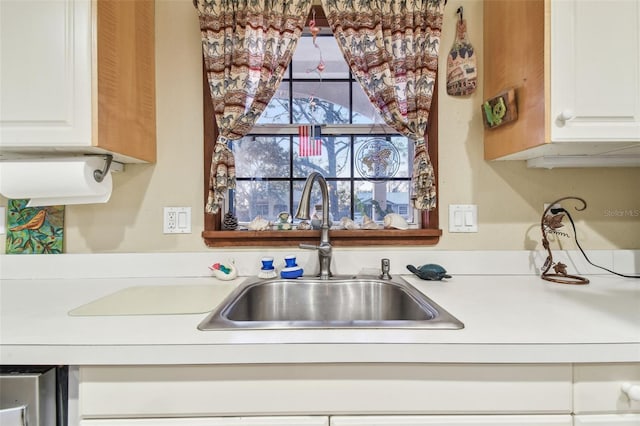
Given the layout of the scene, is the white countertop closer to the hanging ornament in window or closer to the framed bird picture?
the framed bird picture

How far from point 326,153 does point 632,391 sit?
1217 millimetres

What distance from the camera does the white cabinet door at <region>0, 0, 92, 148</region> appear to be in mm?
967

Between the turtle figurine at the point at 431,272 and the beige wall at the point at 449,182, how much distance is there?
15 centimetres

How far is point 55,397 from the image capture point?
707 mm

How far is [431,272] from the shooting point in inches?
47.9

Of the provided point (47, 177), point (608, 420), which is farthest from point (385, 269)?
point (47, 177)

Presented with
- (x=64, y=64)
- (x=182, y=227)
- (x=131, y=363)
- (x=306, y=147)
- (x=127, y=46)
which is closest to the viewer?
(x=131, y=363)

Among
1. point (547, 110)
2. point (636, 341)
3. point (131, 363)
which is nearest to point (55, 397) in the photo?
point (131, 363)

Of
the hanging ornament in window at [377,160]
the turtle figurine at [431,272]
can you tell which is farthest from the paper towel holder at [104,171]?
the turtle figurine at [431,272]

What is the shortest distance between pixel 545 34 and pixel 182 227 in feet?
4.83

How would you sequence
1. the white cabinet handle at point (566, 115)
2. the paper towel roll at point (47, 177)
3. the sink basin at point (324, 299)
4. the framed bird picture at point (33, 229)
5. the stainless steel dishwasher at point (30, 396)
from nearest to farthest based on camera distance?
the stainless steel dishwasher at point (30, 396), the white cabinet handle at point (566, 115), the paper towel roll at point (47, 177), the sink basin at point (324, 299), the framed bird picture at point (33, 229)

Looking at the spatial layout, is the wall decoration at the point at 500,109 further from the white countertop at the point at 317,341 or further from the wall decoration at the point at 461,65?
the white countertop at the point at 317,341

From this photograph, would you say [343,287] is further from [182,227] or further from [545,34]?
[545,34]

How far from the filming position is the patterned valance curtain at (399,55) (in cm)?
127
